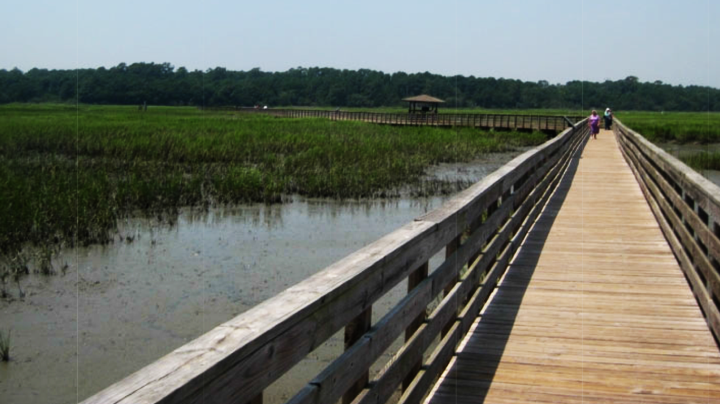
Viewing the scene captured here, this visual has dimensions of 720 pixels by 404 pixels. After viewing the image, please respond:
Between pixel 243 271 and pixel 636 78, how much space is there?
188m

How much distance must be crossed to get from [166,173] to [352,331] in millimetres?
17776

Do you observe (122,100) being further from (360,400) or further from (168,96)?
(360,400)

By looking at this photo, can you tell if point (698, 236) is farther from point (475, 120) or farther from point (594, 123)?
point (475, 120)

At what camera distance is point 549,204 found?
1127cm

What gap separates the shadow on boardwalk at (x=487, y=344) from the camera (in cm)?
386

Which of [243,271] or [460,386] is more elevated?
[460,386]

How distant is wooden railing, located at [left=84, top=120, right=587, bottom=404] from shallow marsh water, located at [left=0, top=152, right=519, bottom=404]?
2956 millimetres

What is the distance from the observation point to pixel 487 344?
15.3 feet

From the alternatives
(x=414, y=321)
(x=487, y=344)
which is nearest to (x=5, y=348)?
(x=487, y=344)

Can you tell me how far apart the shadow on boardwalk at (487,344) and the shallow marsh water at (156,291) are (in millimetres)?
2152

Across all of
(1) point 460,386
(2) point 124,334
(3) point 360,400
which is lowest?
(2) point 124,334

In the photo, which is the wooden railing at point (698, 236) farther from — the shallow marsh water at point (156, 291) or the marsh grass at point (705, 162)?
the marsh grass at point (705, 162)

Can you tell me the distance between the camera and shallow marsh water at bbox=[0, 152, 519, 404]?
23.6 feet

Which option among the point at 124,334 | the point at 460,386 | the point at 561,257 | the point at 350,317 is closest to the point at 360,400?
the point at 350,317
